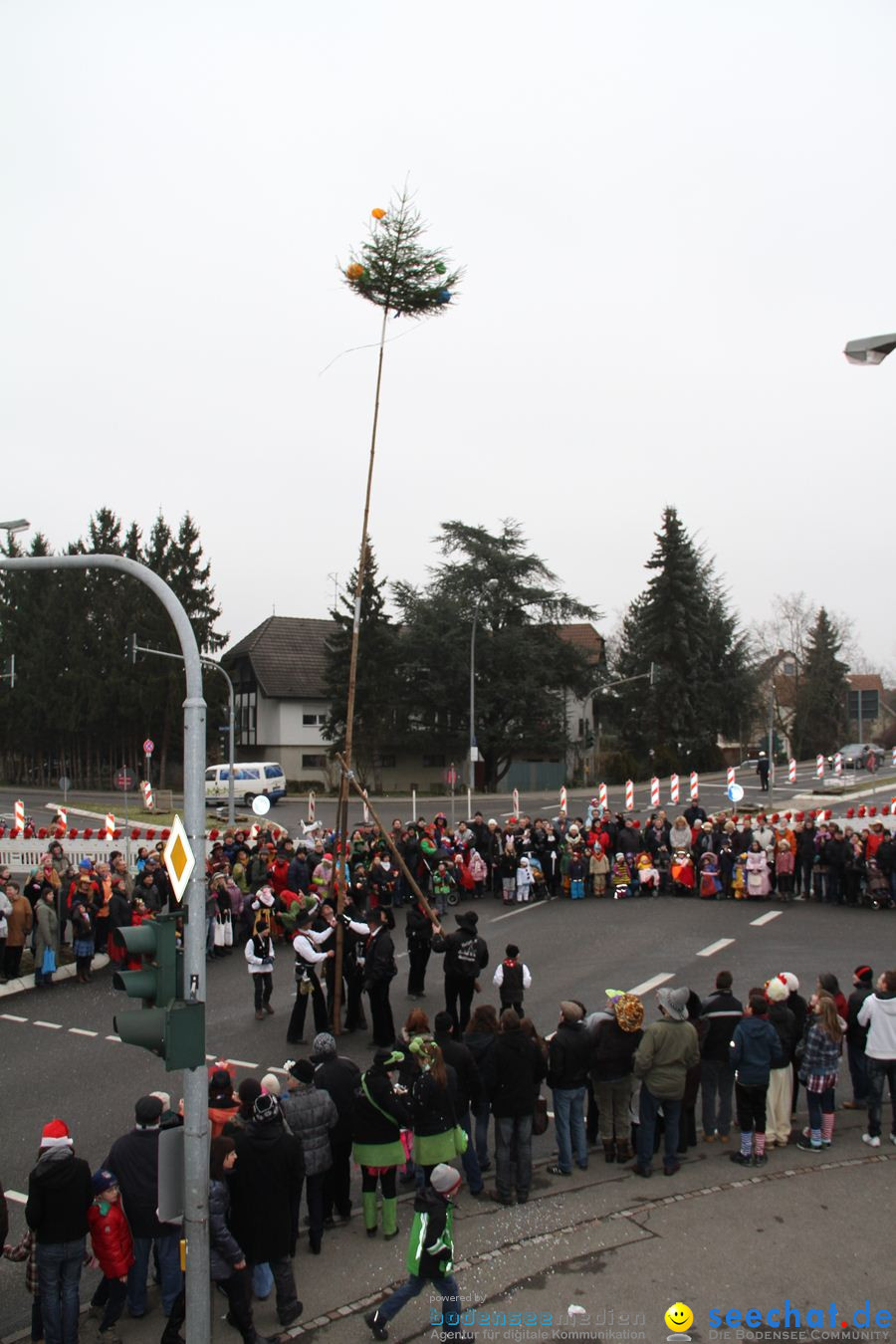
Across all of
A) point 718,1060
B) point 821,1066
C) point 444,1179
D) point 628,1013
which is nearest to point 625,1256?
point 628,1013

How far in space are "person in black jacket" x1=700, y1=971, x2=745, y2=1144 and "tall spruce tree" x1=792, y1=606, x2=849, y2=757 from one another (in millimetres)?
69966

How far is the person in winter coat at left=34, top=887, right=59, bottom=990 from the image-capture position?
52.3 ft

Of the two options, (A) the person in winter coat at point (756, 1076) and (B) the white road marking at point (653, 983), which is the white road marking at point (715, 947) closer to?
(B) the white road marking at point (653, 983)

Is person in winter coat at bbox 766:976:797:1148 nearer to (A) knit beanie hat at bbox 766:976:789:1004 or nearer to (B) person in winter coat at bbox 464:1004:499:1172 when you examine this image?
(A) knit beanie hat at bbox 766:976:789:1004

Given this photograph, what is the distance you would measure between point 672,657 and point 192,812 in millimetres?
58234

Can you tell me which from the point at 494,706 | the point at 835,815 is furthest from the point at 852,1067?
the point at 494,706

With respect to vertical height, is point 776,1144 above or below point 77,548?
below

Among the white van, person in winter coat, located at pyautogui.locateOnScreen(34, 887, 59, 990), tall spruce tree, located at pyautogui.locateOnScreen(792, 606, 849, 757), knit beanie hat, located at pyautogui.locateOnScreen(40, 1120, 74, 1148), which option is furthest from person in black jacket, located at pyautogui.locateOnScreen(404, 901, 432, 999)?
tall spruce tree, located at pyautogui.locateOnScreen(792, 606, 849, 757)

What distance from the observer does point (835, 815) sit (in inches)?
1277

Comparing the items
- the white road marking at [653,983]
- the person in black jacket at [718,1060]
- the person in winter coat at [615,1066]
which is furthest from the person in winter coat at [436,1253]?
the white road marking at [653,983]

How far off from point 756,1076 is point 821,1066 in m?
0.66

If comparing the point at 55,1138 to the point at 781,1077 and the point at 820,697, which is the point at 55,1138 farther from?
the point at 820,697

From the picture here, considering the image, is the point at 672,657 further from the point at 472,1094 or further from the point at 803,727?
the point at 472,1094

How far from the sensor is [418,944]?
47.5ft
